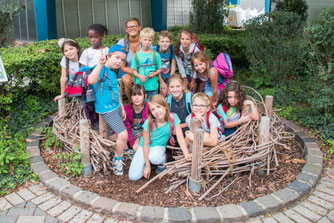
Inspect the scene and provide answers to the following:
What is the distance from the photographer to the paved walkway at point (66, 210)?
3.10 meters

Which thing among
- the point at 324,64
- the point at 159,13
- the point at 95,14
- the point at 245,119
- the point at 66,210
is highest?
the point at 159,13

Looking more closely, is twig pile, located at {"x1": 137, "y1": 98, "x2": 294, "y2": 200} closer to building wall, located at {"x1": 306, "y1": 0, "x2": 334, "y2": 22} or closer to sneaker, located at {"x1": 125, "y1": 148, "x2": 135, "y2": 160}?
sneaker, located at {"x1": 125, "y1": 148, "x2": 135, "y2": 160}

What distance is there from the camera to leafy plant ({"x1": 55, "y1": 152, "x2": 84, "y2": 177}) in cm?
373

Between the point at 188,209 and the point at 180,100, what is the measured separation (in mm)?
1576

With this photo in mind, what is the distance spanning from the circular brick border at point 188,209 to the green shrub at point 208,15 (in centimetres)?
637

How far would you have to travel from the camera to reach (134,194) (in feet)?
11.3

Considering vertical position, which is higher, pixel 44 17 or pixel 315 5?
pixel 315 5

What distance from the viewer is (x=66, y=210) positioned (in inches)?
127

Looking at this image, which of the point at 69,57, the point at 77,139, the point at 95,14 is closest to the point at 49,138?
the point at 77,139

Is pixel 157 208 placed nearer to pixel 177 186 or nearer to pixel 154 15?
pixel 177 186

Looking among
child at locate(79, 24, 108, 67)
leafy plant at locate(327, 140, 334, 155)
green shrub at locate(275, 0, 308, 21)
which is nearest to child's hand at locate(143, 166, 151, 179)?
child at locate(79, 24, 108, 67)

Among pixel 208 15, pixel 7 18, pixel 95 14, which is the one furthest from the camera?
pixel 95 14

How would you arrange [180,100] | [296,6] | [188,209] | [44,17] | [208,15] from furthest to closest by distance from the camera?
1. [296,6]
2. [208,15]
3. [44,17]
4. [180,100]
5. [188,209]

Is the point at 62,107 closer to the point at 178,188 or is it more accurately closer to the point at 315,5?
the point at 178,188
